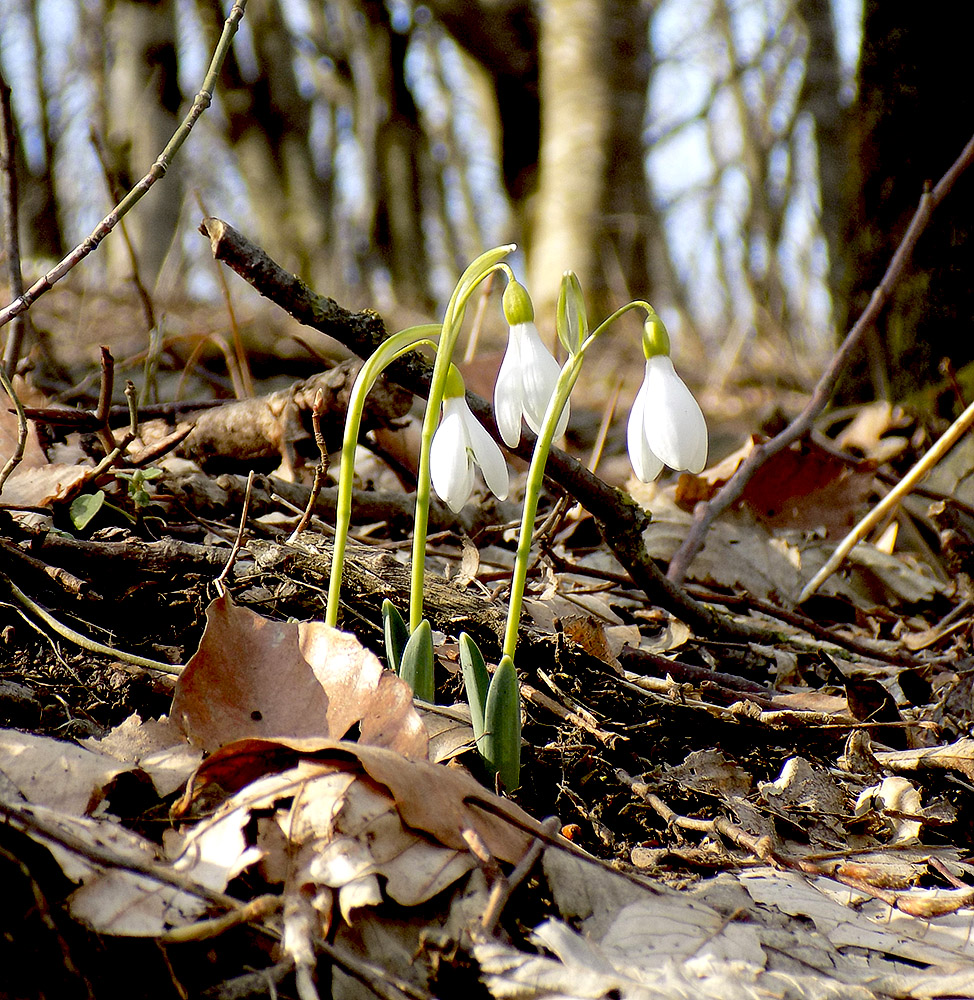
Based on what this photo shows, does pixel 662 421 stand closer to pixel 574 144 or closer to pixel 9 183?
pixel 9 183

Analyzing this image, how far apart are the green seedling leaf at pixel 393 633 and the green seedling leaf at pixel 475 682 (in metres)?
0.12

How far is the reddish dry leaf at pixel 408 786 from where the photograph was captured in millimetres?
926

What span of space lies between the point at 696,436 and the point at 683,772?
484 mm

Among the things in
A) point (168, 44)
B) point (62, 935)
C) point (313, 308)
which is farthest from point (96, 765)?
point (168, 44)

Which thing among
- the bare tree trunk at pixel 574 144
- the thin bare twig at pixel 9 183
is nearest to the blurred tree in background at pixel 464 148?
the bare tree trunk at pixel 574 144

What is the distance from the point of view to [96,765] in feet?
3.31

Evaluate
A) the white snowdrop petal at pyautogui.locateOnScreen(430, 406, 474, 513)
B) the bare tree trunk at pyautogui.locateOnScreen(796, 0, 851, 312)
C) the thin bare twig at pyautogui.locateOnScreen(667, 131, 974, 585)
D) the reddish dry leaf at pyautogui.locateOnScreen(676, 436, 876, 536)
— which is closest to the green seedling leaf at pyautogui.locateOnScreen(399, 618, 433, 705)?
the white snowdrop petal at pyautogui.locateOnScreen(430, 406, 474, 513)

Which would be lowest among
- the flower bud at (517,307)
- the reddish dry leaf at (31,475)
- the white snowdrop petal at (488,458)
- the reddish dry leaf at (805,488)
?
the reddish dry leaf at (805,488)

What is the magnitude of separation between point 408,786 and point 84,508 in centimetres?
87

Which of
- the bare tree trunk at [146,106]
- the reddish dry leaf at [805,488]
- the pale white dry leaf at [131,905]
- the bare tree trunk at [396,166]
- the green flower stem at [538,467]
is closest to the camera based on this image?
the pale white dry leaf at [131,905]

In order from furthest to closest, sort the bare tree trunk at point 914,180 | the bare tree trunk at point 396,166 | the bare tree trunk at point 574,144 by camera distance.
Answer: the bare tree trunk at point 396,166, the bare tree trunk at point 574,144, the bare tree trunk at point 914,180

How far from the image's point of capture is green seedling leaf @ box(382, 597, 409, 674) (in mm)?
1249

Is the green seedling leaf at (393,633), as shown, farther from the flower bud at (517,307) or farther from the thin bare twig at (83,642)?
the flower bud at (517,307)

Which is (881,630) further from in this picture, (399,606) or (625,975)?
(625,975)
